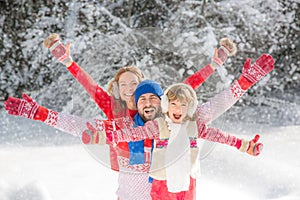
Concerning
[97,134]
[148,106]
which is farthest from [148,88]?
[97,134]

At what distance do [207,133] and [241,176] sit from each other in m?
2.34

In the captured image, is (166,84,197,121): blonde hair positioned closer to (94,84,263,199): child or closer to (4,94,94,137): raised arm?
(94,84,263,199): child

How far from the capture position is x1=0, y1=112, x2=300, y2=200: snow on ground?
137 inches

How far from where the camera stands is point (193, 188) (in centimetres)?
200

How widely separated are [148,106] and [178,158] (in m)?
0.24

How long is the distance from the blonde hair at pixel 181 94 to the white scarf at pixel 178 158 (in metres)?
0.10

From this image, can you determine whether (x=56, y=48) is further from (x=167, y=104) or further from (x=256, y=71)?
(x=256, y=71)

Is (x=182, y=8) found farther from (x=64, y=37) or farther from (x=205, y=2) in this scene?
(x=64, y=37)

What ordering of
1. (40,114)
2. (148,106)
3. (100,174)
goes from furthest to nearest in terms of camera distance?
(100,174) < (148,106) < (40,114)

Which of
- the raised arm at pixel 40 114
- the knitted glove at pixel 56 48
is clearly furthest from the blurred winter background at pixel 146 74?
the raised arm at pixel 40 114

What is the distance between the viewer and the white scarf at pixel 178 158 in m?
1.88

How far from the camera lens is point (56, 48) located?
7.15 ft

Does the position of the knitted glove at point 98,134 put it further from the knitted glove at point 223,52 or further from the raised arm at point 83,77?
the knitted glove at point 223,52

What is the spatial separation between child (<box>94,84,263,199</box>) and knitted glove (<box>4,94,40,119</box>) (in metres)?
0.33
